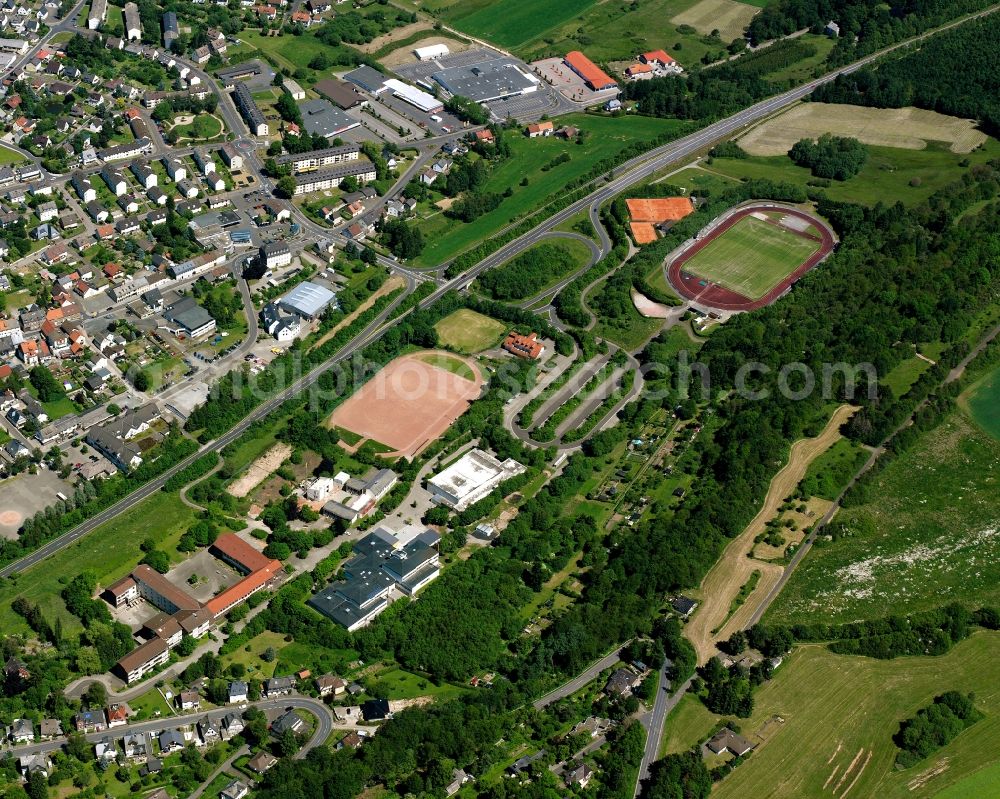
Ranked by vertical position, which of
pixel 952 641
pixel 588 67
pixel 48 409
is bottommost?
pixel 952 641

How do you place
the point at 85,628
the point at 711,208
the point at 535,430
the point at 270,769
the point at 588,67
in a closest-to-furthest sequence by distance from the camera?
the point at 270,769, the point at 85,628, the point at 535,430, the point at 711,208, the point at 588,67

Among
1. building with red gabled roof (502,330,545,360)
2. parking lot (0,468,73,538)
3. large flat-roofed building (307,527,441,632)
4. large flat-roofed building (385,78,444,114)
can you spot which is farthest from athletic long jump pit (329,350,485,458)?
large flat-roofed building (385,78,444,114)

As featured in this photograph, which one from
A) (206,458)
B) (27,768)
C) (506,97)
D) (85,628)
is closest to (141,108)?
(506,97)

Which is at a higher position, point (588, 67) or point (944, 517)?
point (588, 67)

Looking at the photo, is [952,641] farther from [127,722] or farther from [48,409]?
[48,409]

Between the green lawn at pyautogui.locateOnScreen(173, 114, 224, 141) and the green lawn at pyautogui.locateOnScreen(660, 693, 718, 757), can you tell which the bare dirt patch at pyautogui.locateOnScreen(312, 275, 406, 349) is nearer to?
the green lawn at pyautogui.locateOnScreen(173, 114, 224, 141)

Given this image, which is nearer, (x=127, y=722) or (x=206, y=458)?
(x=127, y=722)
